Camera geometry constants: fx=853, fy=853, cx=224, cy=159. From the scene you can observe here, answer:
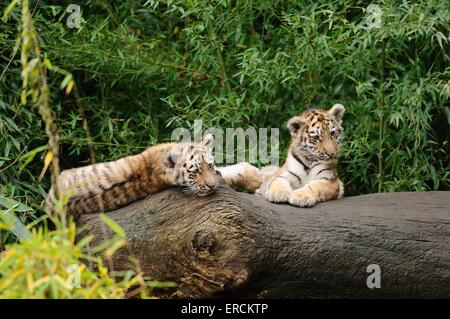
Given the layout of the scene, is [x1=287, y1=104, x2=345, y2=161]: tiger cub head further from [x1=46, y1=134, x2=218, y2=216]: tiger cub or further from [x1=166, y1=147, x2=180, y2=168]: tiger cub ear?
[x1=166, y1=147, x2=180, y2=168]: tiger cub ear

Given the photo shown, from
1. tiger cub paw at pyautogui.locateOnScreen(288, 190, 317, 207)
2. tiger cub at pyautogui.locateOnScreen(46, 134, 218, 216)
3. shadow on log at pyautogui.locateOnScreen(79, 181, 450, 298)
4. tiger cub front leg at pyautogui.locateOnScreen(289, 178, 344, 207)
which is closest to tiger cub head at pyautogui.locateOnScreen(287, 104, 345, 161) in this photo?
tiger cub front leg at pyautogui.locateOnScreen(289, 178, 344, 207)

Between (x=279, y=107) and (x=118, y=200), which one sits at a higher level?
(x=279, y=107)

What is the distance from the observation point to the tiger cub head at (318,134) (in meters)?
6.23

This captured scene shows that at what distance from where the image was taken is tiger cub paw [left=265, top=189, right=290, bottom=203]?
577 centimetres

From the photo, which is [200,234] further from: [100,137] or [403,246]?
[100,137]

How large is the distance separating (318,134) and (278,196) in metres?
Answer: 0.71

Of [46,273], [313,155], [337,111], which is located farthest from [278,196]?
[46,273]

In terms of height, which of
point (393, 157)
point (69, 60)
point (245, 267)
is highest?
point (69, 60)

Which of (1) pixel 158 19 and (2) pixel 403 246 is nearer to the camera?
(2) pixel 403 246

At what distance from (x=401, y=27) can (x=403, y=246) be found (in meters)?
1.86
